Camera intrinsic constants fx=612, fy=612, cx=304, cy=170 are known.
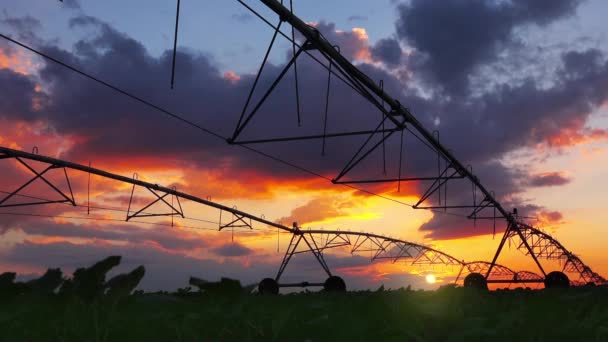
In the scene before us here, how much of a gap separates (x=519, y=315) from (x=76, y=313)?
3.25 ft

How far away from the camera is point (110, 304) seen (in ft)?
4.36

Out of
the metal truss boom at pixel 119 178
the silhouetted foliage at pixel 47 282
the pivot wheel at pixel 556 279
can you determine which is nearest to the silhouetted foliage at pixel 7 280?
the silhouetted foliage at pixel 47 282

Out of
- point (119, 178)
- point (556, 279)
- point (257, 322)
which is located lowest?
point (257, 322)

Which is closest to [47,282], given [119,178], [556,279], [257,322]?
[257,322]

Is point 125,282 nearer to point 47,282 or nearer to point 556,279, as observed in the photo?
point 47,282

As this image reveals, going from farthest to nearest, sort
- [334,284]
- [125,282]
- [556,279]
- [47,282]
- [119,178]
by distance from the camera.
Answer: [334,284] < [556,279] < [119,178] < [47,282] < [125,282]

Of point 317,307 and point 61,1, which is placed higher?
point 61,1

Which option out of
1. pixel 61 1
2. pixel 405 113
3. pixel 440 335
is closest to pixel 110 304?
pixel 440 335

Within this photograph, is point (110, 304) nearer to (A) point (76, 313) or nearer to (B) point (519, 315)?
(A) point (76, 313)

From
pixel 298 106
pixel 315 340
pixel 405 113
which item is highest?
pixel 405 113

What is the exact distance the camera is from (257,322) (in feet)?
4.44

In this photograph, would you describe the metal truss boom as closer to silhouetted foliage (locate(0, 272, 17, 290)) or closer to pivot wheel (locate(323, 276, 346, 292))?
pivot wheel (locate(323, 276, 346, 292))

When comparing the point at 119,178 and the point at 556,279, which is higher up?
the point at 119,178

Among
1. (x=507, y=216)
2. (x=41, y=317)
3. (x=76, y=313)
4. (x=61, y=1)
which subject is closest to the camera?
(x=76, y=313)
